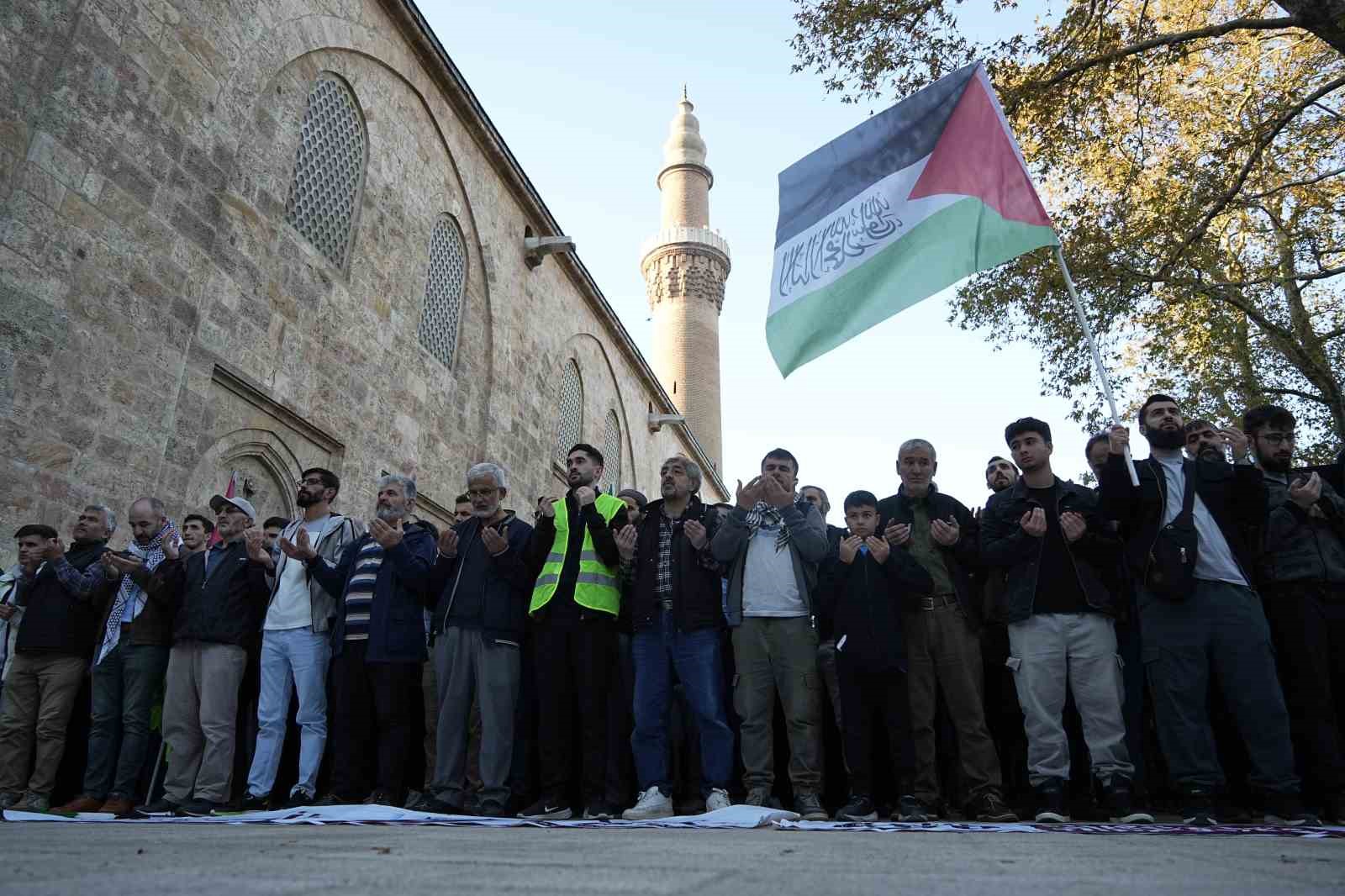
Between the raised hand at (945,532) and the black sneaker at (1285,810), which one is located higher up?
the raised hand at (945,532)

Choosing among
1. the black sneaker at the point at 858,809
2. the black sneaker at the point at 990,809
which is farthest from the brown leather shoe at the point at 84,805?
the black sneaker at the point at 990,809

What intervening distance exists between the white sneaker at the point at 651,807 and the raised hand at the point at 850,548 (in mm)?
1500

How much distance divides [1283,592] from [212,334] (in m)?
8.72

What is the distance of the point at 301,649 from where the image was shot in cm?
560

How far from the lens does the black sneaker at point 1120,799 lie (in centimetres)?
411

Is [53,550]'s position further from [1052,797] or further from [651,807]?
[1052,797]

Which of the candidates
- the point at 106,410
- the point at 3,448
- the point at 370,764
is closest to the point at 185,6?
the point at 106,410

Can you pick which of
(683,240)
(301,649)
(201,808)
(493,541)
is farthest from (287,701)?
(683,240)

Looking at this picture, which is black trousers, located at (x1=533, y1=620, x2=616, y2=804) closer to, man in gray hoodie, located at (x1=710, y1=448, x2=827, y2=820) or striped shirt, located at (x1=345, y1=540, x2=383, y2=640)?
man in gray hoodie, located at (x1=710, y1=448, x2=827, y2=820)

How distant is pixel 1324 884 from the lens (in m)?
1.62

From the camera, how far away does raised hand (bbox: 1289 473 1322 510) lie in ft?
14.4

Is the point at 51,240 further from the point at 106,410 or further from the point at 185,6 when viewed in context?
the point at 185,6

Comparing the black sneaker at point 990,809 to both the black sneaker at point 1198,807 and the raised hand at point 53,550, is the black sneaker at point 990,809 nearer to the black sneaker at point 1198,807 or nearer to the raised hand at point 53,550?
the black sneaker at point 1198,807

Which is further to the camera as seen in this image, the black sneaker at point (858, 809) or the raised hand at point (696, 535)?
the raised hand at point (696, 535)
